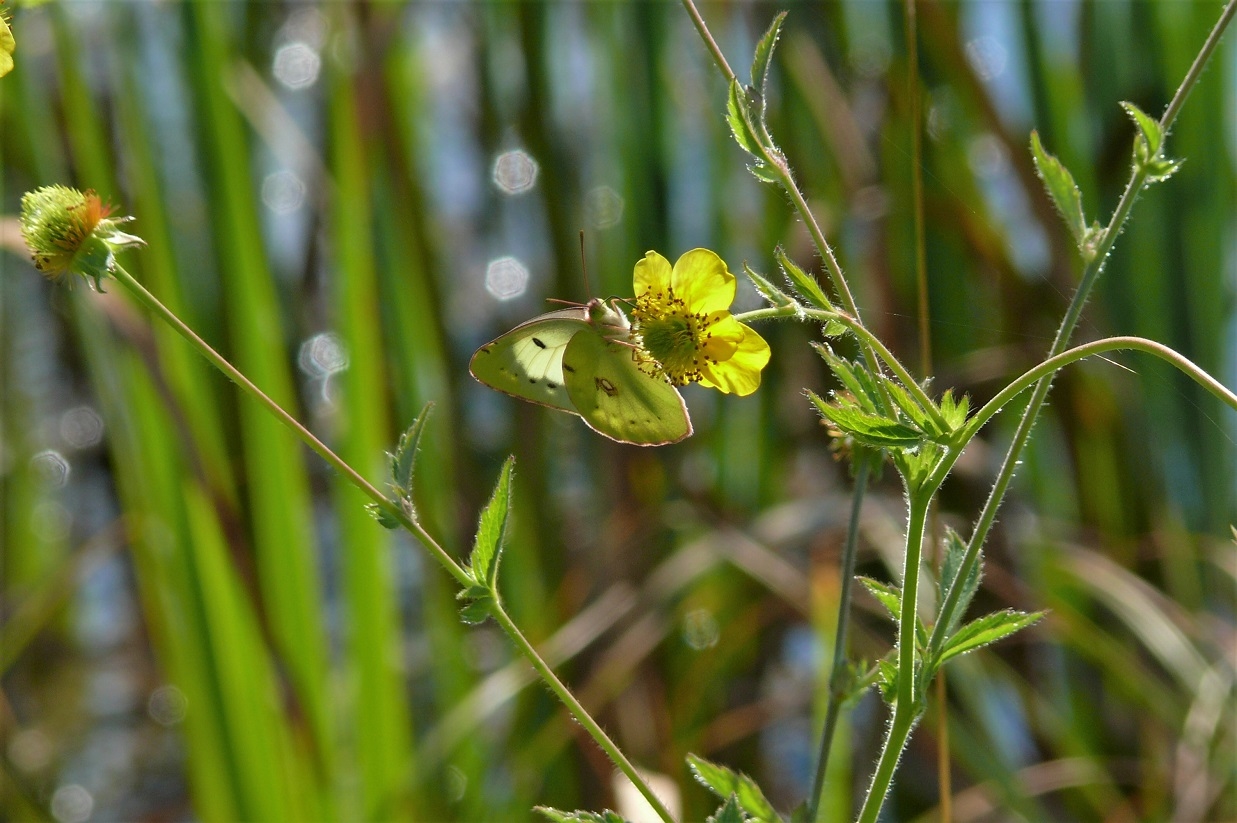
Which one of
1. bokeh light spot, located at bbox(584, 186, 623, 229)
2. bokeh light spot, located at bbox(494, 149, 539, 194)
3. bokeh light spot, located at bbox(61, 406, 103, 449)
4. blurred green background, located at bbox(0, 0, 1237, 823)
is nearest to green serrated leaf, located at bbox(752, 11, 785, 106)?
blurred green background, located at bbox(0, 0, 1237, 823)

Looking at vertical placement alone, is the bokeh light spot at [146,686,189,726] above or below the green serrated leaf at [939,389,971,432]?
below

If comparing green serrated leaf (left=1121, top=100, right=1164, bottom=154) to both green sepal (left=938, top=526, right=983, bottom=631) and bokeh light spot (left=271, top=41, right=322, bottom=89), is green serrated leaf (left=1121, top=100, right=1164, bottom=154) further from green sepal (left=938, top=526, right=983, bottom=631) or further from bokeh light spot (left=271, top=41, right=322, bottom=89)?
bokeh light spot (left=271, top=41, right=322, bottom=89)

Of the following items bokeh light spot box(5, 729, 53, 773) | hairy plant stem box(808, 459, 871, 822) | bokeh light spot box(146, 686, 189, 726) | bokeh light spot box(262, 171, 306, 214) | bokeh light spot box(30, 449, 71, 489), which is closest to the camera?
hairy plant stem box(808, 459, 871, 822)

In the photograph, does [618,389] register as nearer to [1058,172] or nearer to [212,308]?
[1058,172]

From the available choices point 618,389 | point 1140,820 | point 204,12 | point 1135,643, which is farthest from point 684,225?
point 618,389

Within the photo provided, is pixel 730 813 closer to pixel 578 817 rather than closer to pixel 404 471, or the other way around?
pixel 578 817

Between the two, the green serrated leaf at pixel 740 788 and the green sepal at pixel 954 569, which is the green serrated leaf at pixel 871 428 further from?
the green serrated leaf at pixel 740 788

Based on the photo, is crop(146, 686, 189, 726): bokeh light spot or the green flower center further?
crop(146, 686, 189, 726): bokeh light spot

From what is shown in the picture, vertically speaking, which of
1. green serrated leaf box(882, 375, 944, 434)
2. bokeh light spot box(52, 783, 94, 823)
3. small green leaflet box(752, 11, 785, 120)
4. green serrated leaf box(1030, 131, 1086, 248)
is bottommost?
bokeh light spot box(52, 783, 94, 823)
